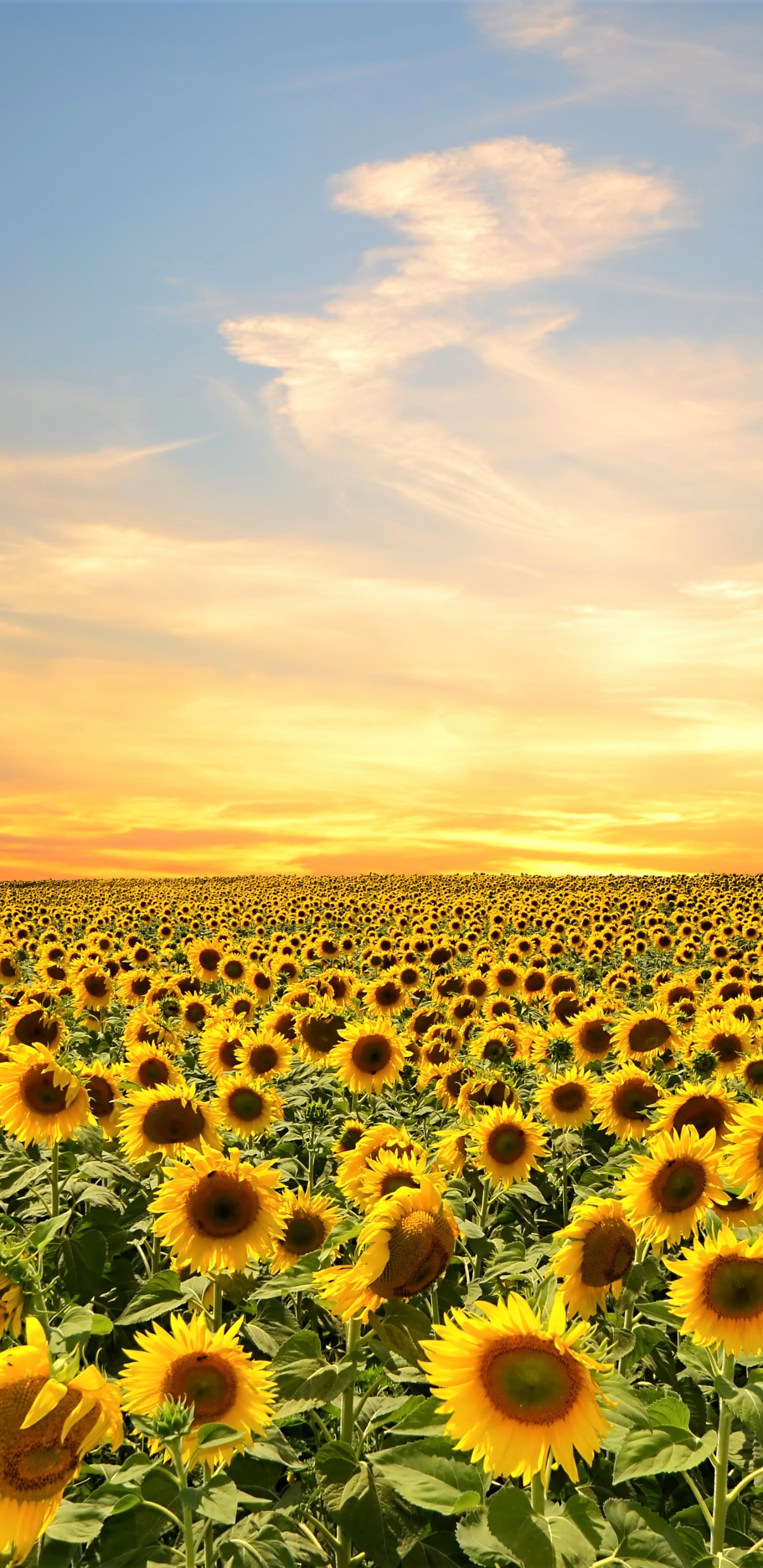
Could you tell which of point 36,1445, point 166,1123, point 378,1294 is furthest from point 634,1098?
point 36,1445

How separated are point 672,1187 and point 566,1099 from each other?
4032 millimetres

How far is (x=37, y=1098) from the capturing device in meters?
6.98

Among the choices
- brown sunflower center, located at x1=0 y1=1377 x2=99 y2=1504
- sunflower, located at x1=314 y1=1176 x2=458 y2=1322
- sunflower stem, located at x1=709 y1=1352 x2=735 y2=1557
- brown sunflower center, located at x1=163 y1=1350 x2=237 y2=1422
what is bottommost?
sunflower stem, located at x1=709 y1=1352 x2=735 y2=1557

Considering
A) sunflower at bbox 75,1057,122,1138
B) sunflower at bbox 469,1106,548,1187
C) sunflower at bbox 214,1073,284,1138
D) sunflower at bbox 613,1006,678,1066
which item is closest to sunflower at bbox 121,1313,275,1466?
sunflower at bbox 469,1106,548,1187

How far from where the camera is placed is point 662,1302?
178 inches

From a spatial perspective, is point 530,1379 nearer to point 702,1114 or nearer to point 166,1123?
point 702,1114

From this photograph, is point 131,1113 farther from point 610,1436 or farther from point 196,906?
point 196,906

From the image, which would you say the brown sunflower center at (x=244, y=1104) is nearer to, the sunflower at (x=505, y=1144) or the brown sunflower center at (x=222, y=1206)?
the sunflower at (x=505, y=1144)

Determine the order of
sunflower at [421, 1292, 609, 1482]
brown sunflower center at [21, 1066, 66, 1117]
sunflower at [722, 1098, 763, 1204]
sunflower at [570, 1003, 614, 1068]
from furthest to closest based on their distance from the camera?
sunflower at [570, 1003, 614, 1068] < brown sunflower center at [21, 1066, 66, 1117] < sunflower at [722, 1098, 763, 1204] < sunflower at [421, 1292, 609, 1482]

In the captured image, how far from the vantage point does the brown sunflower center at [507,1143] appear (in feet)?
25.0

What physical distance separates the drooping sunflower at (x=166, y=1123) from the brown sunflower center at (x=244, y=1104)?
1.12 meters

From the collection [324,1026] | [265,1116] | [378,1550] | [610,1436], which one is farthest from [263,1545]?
[324,1026]

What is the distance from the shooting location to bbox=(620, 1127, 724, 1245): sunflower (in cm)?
497

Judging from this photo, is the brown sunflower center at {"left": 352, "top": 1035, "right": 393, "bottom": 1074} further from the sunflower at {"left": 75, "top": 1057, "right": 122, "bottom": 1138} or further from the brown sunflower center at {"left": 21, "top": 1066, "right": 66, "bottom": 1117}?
the brown sunflower center at {"left": 21, "top": 1066, "right": 66, "bottom": 1117}
